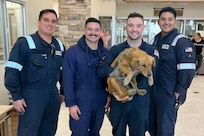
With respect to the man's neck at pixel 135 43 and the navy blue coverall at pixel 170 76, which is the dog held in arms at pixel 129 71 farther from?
the navy blue coverall at pixel 170 76

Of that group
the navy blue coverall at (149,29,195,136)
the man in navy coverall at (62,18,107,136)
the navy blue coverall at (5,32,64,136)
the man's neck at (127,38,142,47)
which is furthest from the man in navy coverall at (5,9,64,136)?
the navy blue coverall at (149,29,195,136)

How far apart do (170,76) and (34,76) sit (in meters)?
1.27

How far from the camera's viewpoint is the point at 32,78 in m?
1.77

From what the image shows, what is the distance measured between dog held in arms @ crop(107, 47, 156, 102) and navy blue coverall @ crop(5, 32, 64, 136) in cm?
59

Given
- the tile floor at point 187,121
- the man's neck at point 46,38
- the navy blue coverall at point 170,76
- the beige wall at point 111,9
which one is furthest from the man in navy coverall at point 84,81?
the beige wall at point 111,9

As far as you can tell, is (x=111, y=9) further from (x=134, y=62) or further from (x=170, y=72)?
(x=134, y=62)

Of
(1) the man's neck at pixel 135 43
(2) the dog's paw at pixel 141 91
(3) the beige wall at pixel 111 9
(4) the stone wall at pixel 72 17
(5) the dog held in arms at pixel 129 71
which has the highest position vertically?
(3) the beige wall at pixel 111 9

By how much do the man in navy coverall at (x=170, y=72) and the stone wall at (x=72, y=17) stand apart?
9.04 feet

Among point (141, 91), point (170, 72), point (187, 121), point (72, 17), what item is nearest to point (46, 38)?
point (141, 91)

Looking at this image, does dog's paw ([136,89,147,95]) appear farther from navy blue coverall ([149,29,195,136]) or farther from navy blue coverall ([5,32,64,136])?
navy blue coverall ([5,32,64,136])

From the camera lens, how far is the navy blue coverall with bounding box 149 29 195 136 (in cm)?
191

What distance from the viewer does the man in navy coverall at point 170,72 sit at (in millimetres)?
1910

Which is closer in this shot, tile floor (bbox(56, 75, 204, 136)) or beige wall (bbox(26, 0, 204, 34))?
tile floor (bbox(56, 75, 204, 136))

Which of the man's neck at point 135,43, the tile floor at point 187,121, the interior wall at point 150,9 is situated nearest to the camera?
the man's neck at point 135,43
